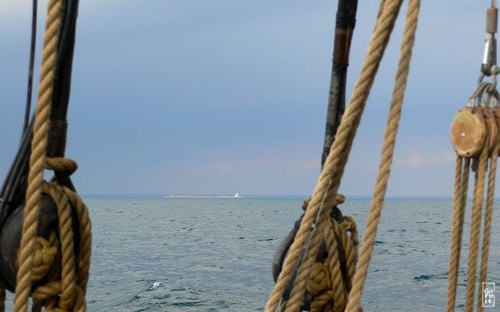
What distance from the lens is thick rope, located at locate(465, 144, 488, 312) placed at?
11.6ft

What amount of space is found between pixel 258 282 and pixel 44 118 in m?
22.8

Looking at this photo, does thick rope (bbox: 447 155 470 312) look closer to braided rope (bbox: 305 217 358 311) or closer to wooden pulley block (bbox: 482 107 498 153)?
wooden pulley block (bbox: 482 107 498 153)

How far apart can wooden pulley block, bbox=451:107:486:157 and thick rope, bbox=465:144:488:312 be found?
59mm

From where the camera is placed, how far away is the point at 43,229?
2.19 m

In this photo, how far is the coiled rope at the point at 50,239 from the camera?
6.23ft

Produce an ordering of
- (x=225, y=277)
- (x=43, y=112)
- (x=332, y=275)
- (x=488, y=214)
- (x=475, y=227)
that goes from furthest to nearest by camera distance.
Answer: (x=225, y=277), (x=488, y=214), (x=475, y=227), (x=332, y=275), (x=43, y=112)

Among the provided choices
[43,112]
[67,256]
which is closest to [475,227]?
[67,256]

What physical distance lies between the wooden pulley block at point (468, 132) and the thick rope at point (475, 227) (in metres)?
0.06

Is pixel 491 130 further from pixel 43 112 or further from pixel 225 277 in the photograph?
pixel 225 277

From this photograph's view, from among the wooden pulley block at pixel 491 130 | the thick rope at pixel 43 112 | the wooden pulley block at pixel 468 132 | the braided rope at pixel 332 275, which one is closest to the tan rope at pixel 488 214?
the wooden pulley block at pixel 491 130

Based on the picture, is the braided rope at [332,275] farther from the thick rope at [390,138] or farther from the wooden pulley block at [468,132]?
the wooden pulley block at [468,132]

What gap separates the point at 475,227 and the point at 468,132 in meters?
0.56

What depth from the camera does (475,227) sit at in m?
3.54

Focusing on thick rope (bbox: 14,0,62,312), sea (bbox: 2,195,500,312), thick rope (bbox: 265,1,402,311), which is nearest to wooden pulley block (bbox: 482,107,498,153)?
thick rope (bbox: 265,1,402,311)
